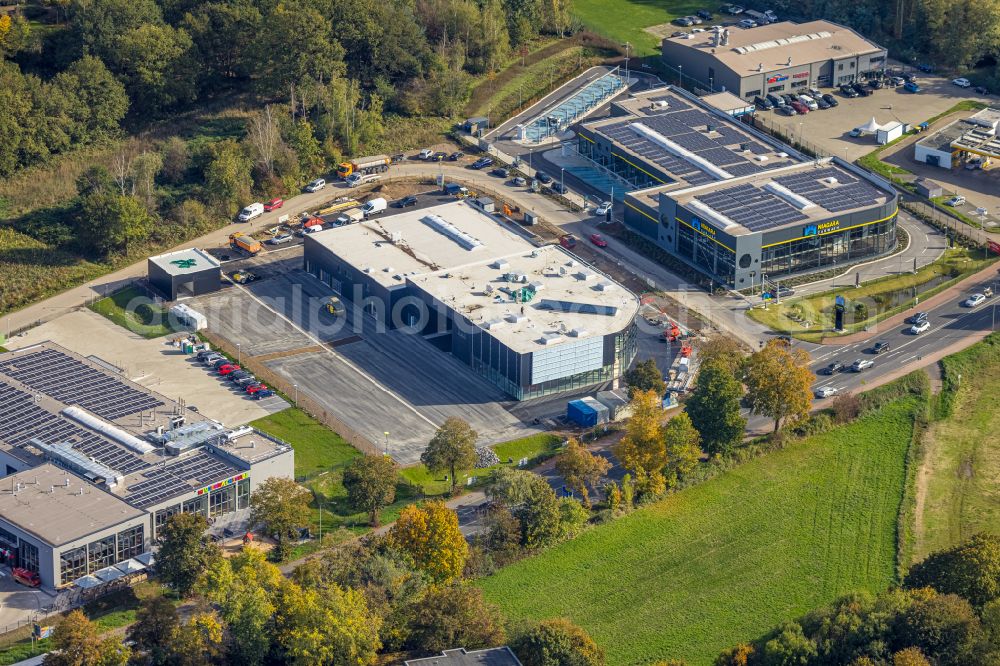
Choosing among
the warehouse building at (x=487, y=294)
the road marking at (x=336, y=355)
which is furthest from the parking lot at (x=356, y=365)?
the warehouse building at (x=487, y=294)

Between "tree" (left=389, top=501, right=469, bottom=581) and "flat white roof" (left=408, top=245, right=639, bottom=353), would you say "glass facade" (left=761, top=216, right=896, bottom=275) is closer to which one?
"flat white roof" (left=408, top=245, right=639, bottom=353)

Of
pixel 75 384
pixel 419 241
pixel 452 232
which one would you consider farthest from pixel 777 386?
pixel 75 384

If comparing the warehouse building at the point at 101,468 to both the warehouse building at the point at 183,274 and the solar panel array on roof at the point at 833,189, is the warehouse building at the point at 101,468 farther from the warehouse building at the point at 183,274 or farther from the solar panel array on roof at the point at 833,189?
the solar panel array on roof at the point at 833,189

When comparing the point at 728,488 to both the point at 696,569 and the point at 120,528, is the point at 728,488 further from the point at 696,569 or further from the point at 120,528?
the point at 120,528

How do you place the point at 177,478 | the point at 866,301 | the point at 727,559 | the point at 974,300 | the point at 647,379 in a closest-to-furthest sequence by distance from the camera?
the point at 727,559 < the point at 177,478 < the point at 647,379 < the point at 974,300 < the point at 866,301

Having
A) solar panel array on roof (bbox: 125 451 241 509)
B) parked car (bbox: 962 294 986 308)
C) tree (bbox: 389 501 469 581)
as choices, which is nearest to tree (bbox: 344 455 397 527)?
tree (bbox: 389 501 469 581)

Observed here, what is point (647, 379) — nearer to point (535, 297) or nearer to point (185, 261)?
point (535, 297)

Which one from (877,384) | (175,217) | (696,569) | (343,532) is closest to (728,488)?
(696,569)
